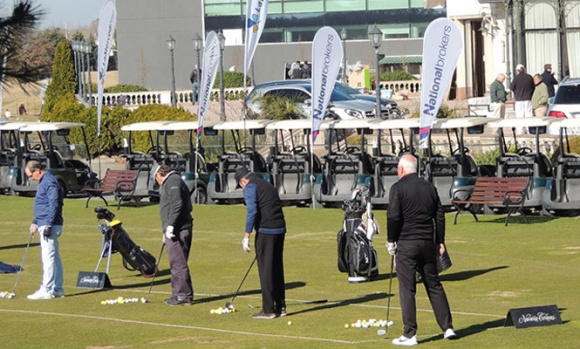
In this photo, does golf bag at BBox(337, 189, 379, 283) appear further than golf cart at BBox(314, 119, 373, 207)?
No

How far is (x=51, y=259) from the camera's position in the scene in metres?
15.9

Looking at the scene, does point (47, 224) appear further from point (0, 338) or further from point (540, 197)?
point (540, 197)

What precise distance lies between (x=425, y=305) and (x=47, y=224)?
14.9 ft

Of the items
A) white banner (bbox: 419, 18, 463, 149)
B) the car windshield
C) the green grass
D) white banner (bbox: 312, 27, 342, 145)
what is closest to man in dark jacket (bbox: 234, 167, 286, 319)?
the green grass

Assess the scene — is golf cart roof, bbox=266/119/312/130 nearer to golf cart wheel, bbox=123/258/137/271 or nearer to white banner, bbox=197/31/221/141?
white banner, bbox=197/31/221/141

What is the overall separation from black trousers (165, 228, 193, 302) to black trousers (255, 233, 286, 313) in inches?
50.6

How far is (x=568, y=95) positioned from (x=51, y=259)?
19.4 m

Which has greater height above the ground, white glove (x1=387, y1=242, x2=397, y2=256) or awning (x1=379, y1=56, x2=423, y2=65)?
awning (x1=379, y1=56, x2=423, y2=65)

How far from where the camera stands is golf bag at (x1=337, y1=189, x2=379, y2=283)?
1611 centimetres

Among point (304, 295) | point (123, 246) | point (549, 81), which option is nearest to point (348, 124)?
point (123, 246)

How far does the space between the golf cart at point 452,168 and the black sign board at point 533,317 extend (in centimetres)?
1145

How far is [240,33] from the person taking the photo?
7706 centimetres

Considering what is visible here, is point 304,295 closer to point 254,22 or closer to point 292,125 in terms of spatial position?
point 292,125

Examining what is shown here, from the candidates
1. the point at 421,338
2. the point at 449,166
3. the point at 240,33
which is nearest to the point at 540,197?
the point at 449,166
